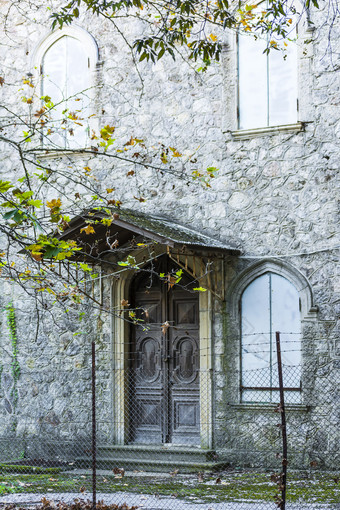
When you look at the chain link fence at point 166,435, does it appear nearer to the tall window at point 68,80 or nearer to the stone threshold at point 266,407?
the stone threshold at point 266,407

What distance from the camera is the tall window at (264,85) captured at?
35.1 ft

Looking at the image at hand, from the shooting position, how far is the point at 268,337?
34.3 ft

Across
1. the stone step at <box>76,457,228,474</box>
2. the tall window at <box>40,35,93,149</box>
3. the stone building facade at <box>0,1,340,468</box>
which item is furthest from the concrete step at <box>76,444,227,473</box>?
the tall window at <box>40,35,93,149</box>

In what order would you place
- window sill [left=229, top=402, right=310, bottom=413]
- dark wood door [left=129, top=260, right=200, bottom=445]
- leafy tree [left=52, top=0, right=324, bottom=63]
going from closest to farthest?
leafy tree [left=52, top=0, right=324, bottom=63], window sill [left=229, top=402, right=310, bottom=413], dark wood door [left=129, top=260, right=200, bottom=445]

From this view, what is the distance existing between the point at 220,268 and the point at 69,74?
13.0 feet

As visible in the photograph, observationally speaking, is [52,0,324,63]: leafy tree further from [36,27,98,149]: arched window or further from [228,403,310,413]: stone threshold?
[228,403,310,413]: stone threshold

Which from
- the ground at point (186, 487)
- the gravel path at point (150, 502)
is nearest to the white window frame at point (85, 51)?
the ground at point (186, 487)

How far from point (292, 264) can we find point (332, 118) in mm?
1926

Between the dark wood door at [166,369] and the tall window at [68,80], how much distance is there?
2.46 meters

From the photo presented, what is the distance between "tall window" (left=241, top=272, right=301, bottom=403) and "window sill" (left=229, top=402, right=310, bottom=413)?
10 centimetres

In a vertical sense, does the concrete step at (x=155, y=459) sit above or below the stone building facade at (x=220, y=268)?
below

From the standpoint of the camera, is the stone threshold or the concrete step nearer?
the stone threshold

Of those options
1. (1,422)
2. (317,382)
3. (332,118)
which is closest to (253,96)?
(332,118)

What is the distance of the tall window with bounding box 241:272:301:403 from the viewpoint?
33.7 ft
